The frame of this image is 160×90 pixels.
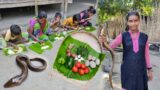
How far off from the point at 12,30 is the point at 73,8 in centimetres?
820

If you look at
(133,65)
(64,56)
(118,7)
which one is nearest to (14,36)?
(64,56)

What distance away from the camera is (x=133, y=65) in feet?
13.1

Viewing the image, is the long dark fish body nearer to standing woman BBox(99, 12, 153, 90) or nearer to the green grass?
the green grass

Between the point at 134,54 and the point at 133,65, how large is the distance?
0.44 ft

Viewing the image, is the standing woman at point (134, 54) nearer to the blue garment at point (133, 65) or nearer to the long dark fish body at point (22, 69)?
the blue garment at point (133, 65)

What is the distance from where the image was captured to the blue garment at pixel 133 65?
12.9 feet

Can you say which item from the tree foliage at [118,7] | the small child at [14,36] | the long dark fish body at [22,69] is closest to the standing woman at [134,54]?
the long dark fish body at [22,69]

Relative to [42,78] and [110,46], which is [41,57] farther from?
[110,46]

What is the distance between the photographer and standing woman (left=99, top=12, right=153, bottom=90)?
3924 mm

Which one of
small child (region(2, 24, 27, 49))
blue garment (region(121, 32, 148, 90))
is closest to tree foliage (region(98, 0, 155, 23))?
small child (region(2, 24, 27, 49))

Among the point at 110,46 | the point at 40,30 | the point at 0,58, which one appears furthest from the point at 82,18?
the point at 110,46

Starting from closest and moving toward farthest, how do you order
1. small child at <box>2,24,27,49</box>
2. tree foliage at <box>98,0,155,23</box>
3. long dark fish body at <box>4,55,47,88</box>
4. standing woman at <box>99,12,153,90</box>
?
standing woman at <box>99,12,153,90</box> < long dark fish body at <box>4,55,47,88</box> < small child at <box>2,24,27,49</box> < tree foliage at <box>98,0,155,23</box>

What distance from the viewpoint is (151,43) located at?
1055cm

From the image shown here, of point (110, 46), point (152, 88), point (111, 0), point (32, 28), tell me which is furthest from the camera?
point (111, 0)
